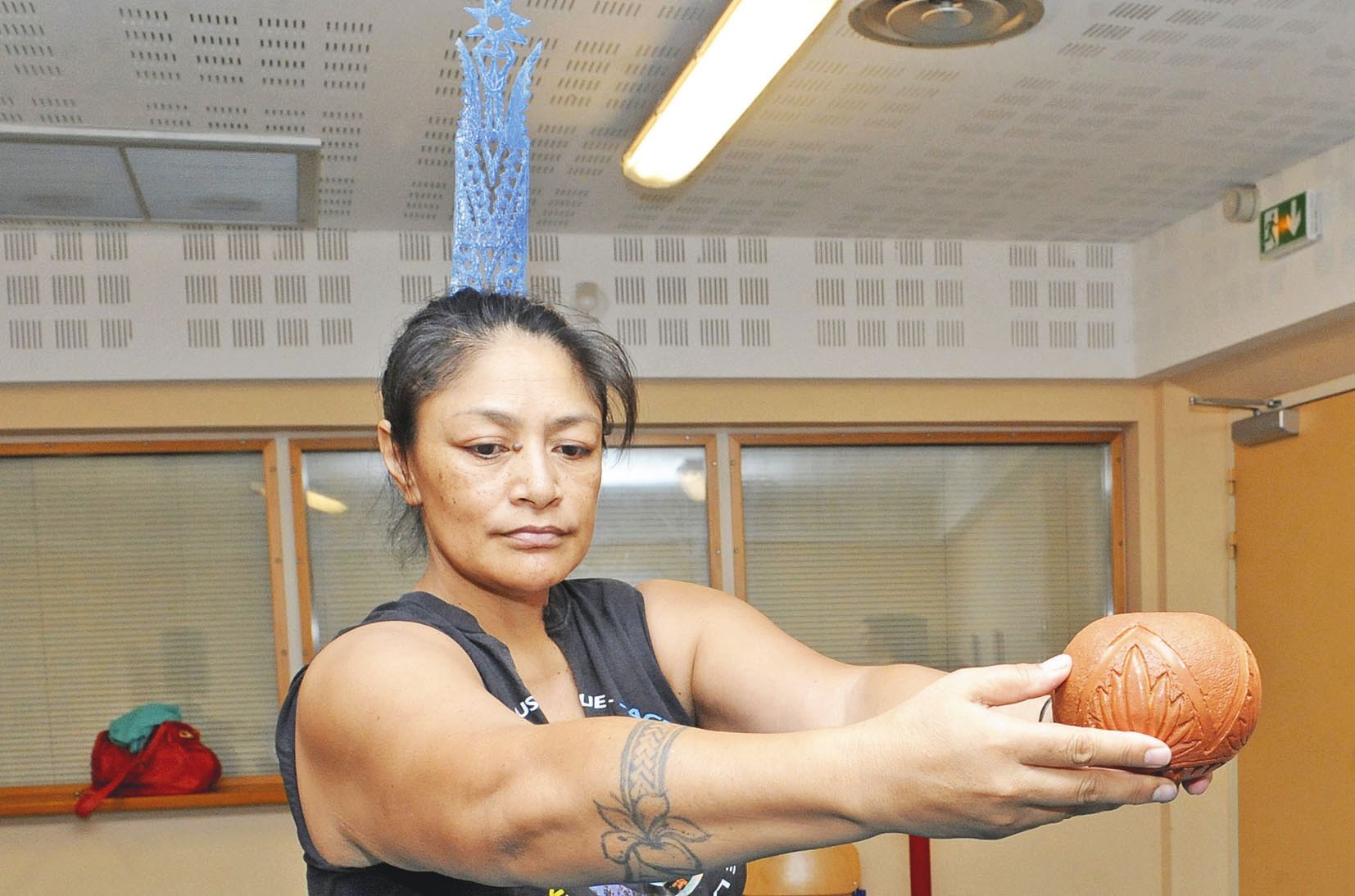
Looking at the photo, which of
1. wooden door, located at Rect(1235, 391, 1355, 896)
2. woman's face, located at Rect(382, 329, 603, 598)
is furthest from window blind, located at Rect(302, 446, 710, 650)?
woman's face, located at Rect(382, 329, 603, 598)

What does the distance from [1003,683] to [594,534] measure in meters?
3.33

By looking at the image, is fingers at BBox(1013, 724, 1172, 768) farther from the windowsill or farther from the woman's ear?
the windowsill

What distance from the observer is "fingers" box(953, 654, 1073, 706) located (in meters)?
0.81

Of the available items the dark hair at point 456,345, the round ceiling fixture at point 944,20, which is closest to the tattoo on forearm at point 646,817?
the dark hair at point 456,345

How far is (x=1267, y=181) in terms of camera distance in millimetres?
3605

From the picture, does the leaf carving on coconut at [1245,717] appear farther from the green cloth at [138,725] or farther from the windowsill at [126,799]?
the green cloth at [138,725]

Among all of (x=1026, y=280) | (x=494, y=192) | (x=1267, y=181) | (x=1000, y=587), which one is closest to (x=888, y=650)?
(x=1000, y=587)

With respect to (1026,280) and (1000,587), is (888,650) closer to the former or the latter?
(1000,587)

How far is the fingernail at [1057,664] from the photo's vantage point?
92 centimetres

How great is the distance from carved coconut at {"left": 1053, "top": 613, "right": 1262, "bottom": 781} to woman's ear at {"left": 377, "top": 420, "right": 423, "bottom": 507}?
2.33ft

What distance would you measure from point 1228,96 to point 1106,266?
4.45 ft

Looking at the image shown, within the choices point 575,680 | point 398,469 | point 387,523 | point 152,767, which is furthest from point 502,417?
point 152,767

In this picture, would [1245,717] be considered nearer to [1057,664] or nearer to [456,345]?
[1057,664]

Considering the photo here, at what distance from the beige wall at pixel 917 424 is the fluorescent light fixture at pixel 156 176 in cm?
58
